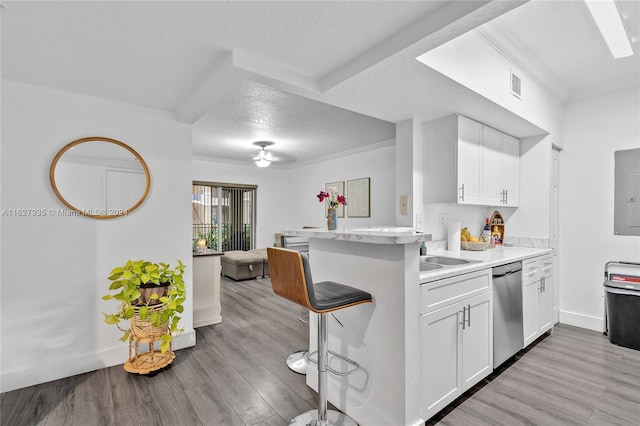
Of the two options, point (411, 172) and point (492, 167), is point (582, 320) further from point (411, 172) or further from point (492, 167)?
point (411, 172)

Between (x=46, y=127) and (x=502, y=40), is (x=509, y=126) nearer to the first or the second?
(x=502, y=40)

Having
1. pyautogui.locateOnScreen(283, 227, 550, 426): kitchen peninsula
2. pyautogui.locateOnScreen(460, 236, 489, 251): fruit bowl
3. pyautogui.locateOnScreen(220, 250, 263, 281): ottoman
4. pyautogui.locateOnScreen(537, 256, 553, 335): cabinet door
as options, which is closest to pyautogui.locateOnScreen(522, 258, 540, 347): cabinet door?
pyautogui.locateOnScreen(537, 256, 553, 335): cabinet door

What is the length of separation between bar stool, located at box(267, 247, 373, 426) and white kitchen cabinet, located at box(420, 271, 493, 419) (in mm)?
443

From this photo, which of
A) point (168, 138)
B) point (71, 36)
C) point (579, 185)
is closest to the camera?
point (71, 36)

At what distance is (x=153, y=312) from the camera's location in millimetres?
2348

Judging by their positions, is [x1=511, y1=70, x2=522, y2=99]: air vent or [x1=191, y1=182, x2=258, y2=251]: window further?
[x1=191, y1=182, x2=258, y2=251]: window

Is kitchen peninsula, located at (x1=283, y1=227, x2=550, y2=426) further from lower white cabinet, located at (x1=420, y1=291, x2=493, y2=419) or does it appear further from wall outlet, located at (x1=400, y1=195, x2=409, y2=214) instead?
wall outlet, located at (x1=400, y1=195, x2=409, y2=214)

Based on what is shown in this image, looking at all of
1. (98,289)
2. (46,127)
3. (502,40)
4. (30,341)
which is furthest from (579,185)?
(30,341)

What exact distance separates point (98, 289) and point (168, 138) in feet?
4.76

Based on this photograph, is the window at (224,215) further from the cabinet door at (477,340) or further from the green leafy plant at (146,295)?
the cabinet door at (477,340)

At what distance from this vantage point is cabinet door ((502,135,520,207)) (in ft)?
10.9

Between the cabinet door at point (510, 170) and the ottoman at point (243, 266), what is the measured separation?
4.19 metres

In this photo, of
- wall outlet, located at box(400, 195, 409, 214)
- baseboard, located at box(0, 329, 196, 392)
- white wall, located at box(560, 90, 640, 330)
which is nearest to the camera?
baseboard, located at box(0, 329, 196, 392)

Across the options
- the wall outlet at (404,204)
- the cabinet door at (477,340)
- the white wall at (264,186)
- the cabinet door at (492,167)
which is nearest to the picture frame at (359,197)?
the white wall at (264,186)
